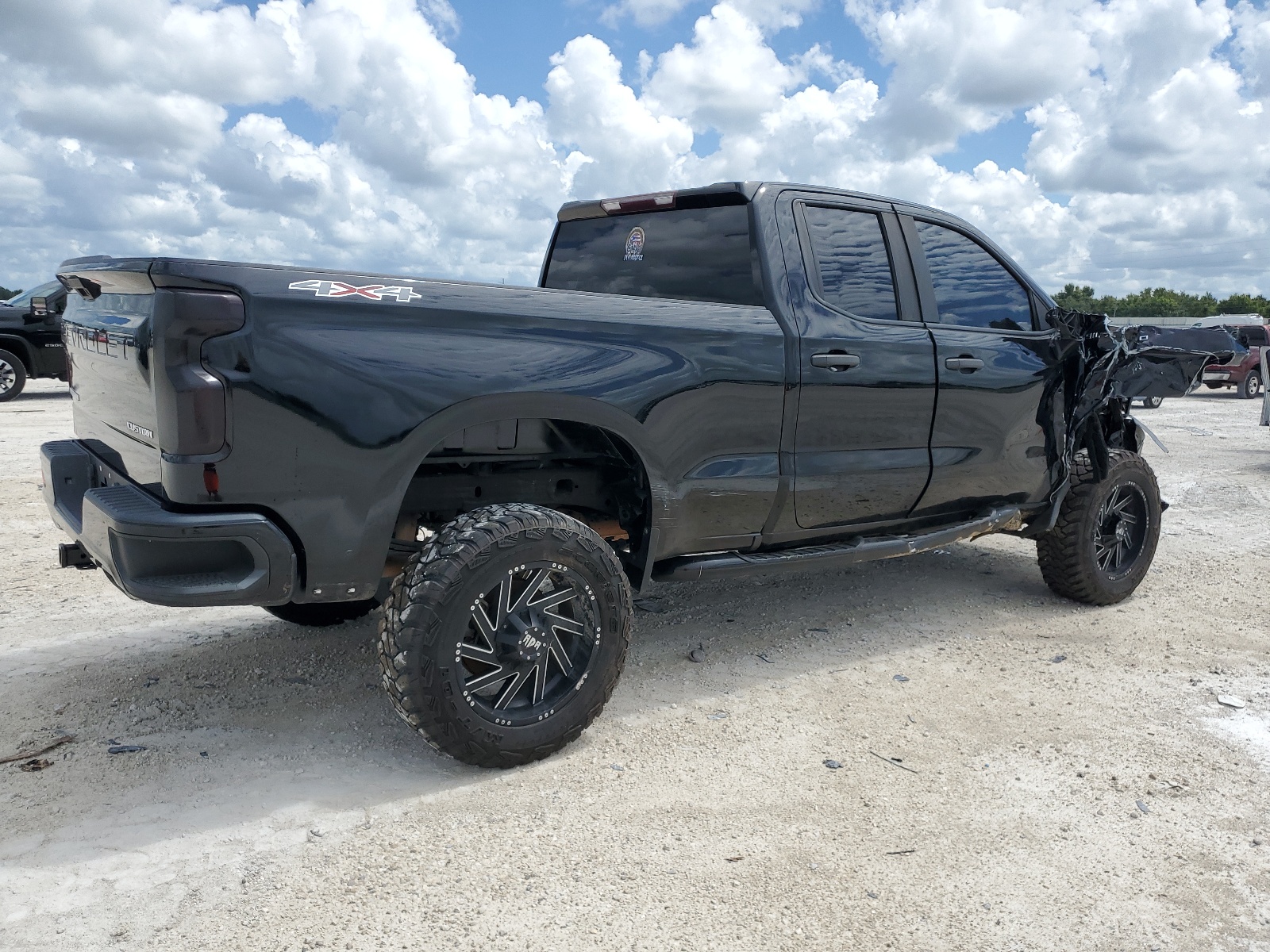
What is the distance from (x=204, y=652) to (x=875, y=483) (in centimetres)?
300

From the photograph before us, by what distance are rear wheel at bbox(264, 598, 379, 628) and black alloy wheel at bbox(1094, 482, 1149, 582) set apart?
12.6 feet

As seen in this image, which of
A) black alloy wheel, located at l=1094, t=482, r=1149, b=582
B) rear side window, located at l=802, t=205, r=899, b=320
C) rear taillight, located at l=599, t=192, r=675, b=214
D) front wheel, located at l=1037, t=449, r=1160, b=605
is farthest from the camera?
black alloy wheel, located at l=1094, t=482, r=1149, b=582

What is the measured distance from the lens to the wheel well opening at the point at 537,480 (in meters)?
3.46

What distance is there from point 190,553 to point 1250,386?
→ 25316 millimetres

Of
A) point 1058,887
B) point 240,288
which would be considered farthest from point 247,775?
point 1058,887

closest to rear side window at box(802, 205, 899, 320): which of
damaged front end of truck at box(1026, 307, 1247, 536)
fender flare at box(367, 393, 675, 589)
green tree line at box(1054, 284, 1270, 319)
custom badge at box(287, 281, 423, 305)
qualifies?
fender flare at box(367, 393, 675, 589)

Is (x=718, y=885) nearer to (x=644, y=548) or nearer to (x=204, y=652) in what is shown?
(x=644, y=548)

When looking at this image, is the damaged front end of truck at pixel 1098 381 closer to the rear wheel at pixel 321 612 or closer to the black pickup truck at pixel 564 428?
the black pickup truck at pixel 564 428

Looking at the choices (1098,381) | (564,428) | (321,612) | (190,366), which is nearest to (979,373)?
(1098,381)

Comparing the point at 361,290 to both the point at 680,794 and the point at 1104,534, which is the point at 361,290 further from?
the point at 1104,534

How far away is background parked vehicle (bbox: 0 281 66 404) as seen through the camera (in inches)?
535

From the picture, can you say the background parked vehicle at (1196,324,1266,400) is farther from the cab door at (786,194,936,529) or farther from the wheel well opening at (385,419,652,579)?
the wheel well opening at (385,419,652,579)

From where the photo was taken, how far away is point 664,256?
438 centimetres

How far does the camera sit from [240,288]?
9.18 ft
